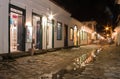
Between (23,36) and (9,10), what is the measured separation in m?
2.87

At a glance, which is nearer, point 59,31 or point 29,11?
point 29,11

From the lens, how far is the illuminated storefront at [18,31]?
596 inches

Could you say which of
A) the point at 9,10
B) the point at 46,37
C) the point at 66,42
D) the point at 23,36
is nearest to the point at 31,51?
the point at 23,36

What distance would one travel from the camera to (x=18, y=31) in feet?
51.5

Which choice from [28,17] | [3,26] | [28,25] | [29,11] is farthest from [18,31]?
[3,26]

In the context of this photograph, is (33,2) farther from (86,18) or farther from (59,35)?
(86,18)

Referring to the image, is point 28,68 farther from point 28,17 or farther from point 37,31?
point 37,31

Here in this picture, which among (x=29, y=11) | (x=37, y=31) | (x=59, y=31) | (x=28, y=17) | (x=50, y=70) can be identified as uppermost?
(x=29, y=11)

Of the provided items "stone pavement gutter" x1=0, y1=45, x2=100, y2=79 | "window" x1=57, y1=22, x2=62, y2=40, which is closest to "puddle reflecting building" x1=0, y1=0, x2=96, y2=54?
"window" x1=57, y1=22, x2=62, y2=40

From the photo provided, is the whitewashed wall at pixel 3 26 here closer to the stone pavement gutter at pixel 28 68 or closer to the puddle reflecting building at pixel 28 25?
the puddle reflecting building at pixel 28 25

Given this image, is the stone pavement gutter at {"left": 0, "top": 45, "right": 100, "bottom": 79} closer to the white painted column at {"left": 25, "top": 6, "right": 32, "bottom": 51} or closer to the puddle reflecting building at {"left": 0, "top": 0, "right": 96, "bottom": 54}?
the puddle reflecting building at {"left": 0, "top": 0, "right": 96, "bottom": 54}

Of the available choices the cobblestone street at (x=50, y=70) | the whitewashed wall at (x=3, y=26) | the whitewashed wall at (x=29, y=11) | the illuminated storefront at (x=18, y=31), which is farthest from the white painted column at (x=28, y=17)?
the cobblestone street at (x=50, y=70)

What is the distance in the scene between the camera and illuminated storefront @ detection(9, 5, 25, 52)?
15133 millimetres

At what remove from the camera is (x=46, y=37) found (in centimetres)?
2047
